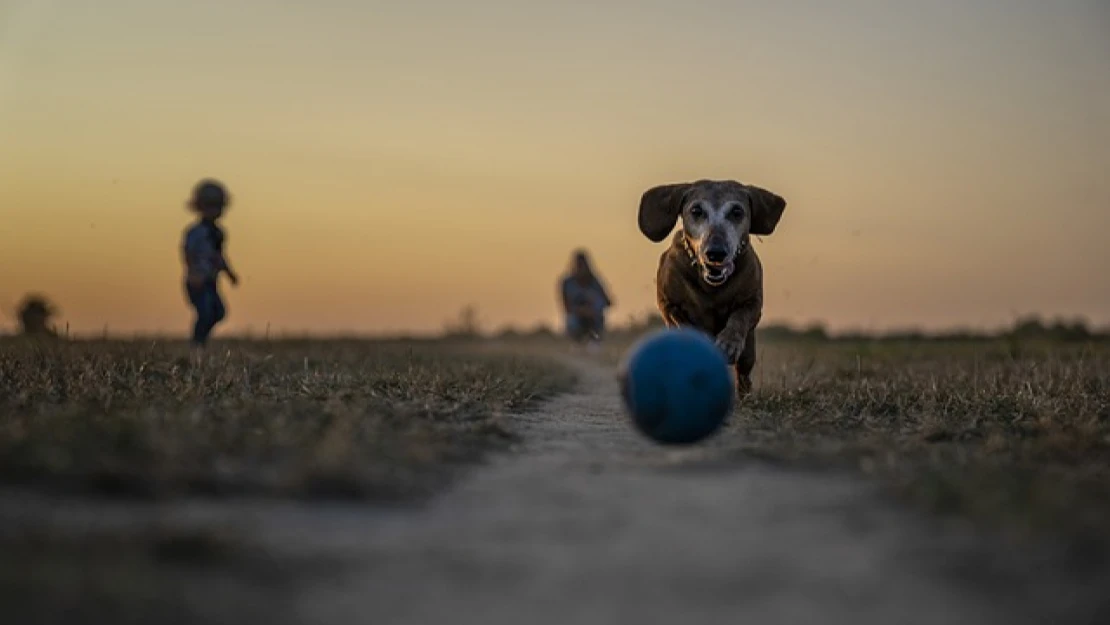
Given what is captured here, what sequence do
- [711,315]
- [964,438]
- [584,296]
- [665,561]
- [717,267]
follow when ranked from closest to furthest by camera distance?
[665,561] → [964,438] → [717,267] → [711,315] → [584,296]

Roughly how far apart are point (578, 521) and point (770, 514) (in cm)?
73

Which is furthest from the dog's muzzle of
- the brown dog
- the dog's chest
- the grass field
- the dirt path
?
the dirt path

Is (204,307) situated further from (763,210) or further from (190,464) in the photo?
(190,464)

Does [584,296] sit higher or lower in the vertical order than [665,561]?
higher

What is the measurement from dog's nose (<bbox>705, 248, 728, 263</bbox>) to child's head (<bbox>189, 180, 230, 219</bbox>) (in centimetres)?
658

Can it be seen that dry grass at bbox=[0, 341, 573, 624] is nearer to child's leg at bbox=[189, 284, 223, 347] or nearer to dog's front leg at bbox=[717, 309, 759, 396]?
dog's front leg at bbox=[717, 309, 759, 396]

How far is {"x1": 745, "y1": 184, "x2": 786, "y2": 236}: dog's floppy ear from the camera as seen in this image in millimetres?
10023

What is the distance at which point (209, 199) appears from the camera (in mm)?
13539

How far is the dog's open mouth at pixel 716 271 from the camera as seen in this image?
30.2 ft

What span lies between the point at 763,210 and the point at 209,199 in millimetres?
6448

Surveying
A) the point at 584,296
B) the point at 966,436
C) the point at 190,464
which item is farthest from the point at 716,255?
the point at 584,296

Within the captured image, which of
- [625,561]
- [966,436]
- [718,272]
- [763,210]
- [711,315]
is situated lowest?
[625,561]

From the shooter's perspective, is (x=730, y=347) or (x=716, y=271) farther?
(x=716, y=271)

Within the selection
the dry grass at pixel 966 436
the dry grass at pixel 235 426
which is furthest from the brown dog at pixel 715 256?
the dry grass at pixel 235 426
